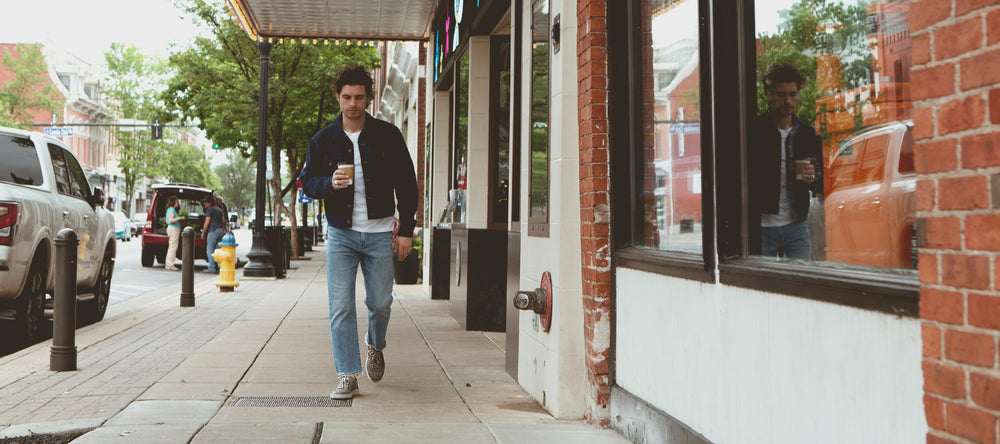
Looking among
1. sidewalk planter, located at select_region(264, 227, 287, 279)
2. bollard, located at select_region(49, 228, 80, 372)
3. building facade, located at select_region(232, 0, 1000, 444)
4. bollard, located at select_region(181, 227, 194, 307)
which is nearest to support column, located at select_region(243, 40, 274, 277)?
sidewalk planter, located at select_region(264, 227, 287, 279)

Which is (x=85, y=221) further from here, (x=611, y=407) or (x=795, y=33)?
(x=795, y=33)

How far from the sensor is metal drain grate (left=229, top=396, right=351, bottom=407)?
5277 millimetres

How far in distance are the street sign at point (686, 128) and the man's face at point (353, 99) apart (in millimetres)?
2204

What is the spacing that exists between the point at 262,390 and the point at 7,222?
139 inches

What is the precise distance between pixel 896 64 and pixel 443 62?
9.88 meters

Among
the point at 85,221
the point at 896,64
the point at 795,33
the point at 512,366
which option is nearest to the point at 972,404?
the point at 896,64

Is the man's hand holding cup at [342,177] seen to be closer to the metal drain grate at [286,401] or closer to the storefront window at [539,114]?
the storefront window at [539,114]

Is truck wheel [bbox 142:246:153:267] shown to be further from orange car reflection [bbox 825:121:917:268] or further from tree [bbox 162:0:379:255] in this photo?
orange car reflection [bbox 825:121:917:268]

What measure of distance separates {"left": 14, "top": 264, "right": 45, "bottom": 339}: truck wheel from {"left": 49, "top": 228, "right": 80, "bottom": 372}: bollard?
1.75 m

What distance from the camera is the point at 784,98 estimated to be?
3.33 meters

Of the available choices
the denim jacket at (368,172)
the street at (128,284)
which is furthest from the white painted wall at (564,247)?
the street at (128,284)

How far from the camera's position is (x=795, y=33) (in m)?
3.25

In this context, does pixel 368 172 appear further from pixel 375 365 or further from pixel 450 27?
pixel 450 27

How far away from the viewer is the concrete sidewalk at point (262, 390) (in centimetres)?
452
